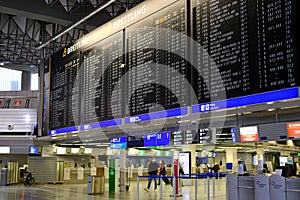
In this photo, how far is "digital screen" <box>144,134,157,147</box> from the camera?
10711mm

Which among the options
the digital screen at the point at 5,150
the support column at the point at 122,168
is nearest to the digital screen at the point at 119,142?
the support column at the point at 122,168

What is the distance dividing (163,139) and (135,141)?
4.92 ft

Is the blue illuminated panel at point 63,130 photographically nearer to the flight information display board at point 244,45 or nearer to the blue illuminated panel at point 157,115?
the blue illuminated panel at point 157,115

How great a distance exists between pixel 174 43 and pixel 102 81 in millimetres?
3482

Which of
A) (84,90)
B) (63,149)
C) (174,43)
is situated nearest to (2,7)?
(84,90)

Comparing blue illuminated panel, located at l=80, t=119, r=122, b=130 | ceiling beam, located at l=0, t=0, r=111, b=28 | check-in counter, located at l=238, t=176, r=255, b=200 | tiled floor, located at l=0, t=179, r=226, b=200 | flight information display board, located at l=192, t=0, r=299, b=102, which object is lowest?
tiled floor, located at l=0, t=179, r=226, b=200

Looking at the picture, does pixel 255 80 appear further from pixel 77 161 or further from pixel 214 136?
pixel 77 161

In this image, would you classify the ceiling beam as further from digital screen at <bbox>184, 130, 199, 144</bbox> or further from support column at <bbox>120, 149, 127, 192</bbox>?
digital screen at <bbox>184, 130, 199, 144</bbox>

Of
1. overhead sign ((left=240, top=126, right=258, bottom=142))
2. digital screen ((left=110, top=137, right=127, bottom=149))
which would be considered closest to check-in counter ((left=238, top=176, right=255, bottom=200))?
overhead sign ((left=240, top=126, right=258, bottom=142))

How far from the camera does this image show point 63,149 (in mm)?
23125

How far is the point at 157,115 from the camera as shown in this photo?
9.12 metres

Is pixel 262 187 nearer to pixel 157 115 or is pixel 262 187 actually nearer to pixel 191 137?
pixel 191 137

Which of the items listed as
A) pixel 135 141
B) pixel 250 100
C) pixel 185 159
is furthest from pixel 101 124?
pixel 185 159

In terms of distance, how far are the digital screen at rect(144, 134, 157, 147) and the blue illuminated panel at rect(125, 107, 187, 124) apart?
3.21 feet
